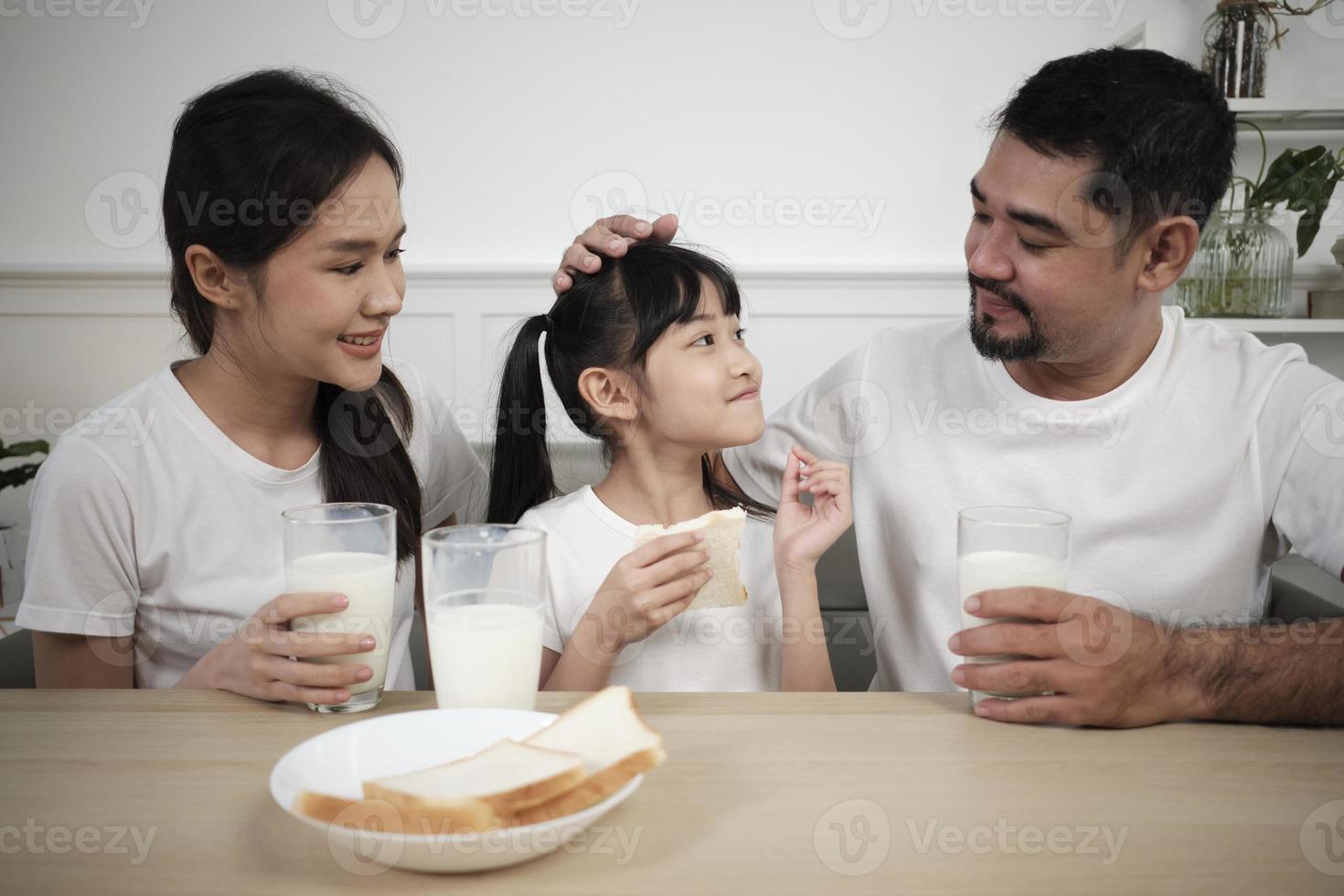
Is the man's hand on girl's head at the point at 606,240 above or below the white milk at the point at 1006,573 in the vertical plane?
above

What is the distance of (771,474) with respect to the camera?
5.75 feet

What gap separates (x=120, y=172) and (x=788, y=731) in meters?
3.28

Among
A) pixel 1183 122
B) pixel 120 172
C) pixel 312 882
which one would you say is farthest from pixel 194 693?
Result: pixel 120 172

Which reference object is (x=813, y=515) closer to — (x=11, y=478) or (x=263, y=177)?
(x=263, y=177)

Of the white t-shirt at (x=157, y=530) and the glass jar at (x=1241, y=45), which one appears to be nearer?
the white t-shirt at (x=157, y=530)

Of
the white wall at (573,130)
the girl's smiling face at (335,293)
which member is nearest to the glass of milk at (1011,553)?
the girl's smiling face at (335,293)

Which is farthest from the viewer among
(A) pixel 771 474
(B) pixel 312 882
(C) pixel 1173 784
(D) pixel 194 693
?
(A) pixel 771 474

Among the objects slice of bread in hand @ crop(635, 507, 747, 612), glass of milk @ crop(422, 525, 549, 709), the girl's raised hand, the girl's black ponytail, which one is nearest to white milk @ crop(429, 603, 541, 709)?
glass of milk @ crop(422, 525, 549, 709)

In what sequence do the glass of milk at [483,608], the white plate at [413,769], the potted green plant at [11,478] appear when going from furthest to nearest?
the potted green plant at [11,478] < the glass of milk at [483,608] < the white plate at [413,769]

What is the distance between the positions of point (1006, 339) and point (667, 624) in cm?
66

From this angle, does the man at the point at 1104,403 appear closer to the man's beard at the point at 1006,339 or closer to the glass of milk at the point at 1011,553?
the man's beard at the point at 1006,339

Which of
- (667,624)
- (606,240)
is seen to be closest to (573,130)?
(606,240)

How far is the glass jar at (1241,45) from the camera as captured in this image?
9.27 feet

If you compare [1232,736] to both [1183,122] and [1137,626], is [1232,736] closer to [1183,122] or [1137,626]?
[1137,626]
